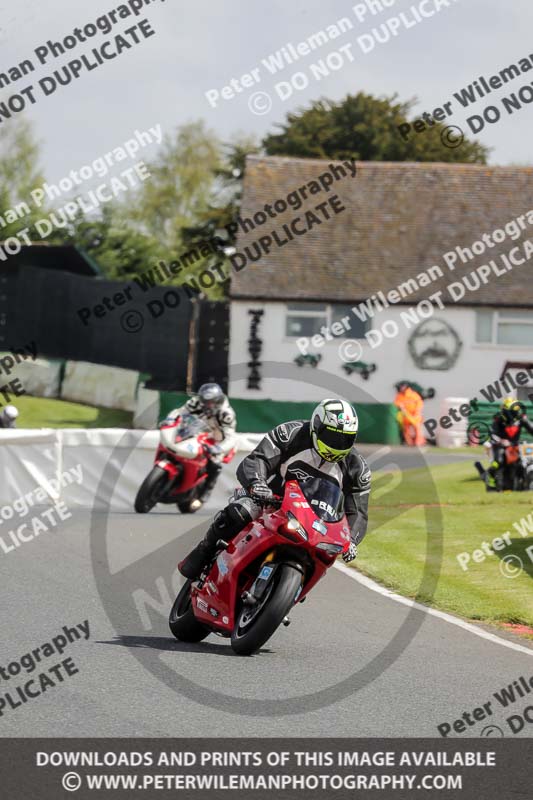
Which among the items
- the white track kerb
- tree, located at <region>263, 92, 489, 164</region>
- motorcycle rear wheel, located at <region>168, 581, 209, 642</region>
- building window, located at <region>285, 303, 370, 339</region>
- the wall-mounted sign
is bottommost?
the white track kerb

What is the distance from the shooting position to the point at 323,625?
34.3 ft

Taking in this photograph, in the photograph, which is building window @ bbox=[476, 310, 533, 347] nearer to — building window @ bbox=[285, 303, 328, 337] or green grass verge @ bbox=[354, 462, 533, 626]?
building window @ bbox=[285, 303, 328, 337]

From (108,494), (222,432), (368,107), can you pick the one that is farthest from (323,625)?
(368,107)

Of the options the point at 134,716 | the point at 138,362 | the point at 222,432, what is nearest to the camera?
the point at 134,716

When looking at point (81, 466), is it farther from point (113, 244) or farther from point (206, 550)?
point (113, 244)

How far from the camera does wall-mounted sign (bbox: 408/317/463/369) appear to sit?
42.8m

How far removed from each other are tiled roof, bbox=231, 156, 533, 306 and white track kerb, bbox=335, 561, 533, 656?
28961 mm

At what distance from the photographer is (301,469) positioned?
869 centimetres

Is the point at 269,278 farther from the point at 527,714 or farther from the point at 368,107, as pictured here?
the point at 527,714

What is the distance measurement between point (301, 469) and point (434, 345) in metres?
34.6

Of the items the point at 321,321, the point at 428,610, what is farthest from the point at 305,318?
the point at 428,610

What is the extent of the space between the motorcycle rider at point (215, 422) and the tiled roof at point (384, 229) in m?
25.4

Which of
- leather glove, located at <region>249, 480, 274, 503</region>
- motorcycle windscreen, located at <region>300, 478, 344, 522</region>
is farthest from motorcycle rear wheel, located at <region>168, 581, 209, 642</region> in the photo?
motorcycle windscreen, located at <region>300, 478, 344, 522</region>
